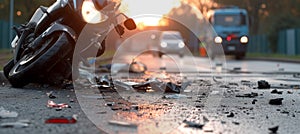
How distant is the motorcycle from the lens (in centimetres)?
702

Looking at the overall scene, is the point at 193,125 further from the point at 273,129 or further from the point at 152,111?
the point at 152,111

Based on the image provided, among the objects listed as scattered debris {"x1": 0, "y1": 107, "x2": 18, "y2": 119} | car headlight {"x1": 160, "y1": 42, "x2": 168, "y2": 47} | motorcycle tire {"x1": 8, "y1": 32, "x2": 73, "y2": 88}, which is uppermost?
car headlight {"x1": 160, "y1": 42, "x2": 168, "y2": 47}

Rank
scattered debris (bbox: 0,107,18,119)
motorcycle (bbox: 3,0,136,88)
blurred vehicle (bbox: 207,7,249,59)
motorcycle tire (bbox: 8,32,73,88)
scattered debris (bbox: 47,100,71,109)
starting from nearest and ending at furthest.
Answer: scattered debris (bbox: 0,107,18,119) → scattered debris (bbox: 47,100,71,109) → motorcycle tire (bbox: 8,32,73,88) → motorcycle (bbox: 3,0,136,88) → blurred vehicle (bbox: 207,7,249,59)

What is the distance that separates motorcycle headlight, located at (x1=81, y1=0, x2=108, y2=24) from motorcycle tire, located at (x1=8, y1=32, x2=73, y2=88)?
0.52 meters

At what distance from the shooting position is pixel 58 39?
6984 mm

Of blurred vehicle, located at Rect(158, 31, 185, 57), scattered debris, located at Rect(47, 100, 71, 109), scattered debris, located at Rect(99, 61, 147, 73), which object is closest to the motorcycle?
scattered debris, located at Rect(47, 100, 71, 109)

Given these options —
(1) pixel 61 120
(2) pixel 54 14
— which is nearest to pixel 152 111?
(1) pixel 61 120

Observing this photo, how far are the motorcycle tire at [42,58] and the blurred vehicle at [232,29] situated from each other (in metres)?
24.0

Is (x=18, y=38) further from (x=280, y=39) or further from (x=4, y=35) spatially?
(x=280, y=39)

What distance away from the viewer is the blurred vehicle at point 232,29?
30781mm

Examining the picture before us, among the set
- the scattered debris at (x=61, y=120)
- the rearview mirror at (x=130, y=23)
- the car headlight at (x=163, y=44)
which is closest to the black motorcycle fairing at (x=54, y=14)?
the rearview mirror at (x=130, y=23)

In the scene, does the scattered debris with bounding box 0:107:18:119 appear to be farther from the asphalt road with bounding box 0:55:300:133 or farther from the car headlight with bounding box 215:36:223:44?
the car headlight with bounding box 215:36:223:44

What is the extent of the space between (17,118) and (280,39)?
134 feet

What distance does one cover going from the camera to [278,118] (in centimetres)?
508
